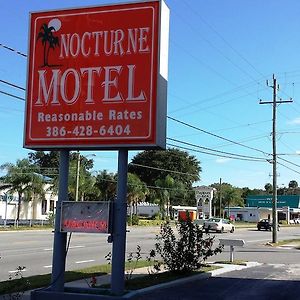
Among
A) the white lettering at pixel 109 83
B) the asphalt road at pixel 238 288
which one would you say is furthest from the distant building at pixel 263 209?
the white lettering at pixel 109 83

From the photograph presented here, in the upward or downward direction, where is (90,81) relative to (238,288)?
upward

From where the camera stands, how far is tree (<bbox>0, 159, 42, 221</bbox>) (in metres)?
54.1

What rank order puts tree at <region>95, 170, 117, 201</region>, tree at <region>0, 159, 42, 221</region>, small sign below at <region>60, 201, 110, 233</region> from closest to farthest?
small sign below at <region>60, 201, 110, 233</region>
tree at <region>0, 159, 42, 221</region>
tree at <region>95, 170, 117, 201</region>

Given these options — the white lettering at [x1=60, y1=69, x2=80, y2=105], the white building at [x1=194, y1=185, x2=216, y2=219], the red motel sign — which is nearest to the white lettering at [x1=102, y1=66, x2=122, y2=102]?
the red motel sign

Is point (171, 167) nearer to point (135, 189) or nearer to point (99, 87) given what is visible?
point (135, 189)

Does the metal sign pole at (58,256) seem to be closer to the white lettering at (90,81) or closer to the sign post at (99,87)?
the sign post at (99,87)

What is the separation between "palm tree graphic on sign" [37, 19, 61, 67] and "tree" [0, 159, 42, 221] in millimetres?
44740

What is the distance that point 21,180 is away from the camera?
54219mm

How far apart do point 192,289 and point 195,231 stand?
2.40m

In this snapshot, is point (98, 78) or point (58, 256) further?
point (98, 78)

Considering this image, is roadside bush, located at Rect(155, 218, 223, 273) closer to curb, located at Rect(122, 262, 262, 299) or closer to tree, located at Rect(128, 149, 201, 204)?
curb, located at Rect(122, 262, 262, 299)

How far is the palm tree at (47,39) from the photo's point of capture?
10180mm

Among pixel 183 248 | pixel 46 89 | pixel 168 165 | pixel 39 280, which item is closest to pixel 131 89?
pixel 46 89

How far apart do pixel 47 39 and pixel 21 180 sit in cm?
4568
